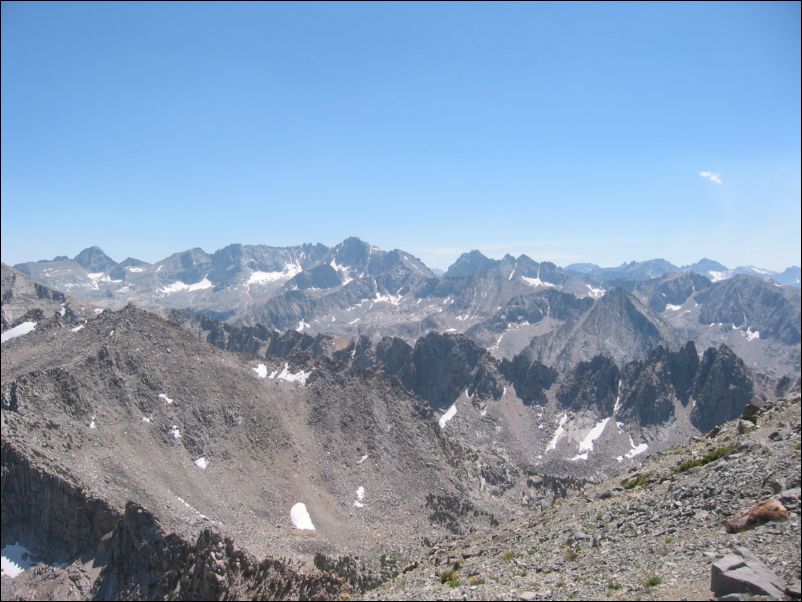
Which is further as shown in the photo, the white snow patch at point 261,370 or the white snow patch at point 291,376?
the white snow patch at point 291,376

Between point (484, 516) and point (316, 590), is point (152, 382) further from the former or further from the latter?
point (316, 590)

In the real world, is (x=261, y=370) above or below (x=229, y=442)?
above

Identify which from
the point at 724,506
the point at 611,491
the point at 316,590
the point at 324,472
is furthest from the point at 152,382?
the point at 724,506

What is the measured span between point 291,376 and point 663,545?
15453cm

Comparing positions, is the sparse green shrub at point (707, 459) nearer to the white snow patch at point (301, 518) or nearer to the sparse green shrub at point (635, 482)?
the sparse green shrub at point (635, 482)

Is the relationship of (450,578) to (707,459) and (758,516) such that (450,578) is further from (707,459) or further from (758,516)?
(707,459)

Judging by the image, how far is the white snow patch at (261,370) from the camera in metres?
166

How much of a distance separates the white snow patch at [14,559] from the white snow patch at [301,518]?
176 ft

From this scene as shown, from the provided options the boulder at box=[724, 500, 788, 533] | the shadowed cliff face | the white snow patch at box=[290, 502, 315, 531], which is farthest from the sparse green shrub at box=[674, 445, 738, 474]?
the white snow patch at box=[290, 502, 315, 531]

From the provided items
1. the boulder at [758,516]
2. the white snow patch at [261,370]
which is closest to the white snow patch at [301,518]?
the white snow patch at [261,370]

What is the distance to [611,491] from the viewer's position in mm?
42250

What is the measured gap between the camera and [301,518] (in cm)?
12400

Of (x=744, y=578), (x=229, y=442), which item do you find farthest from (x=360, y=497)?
(x=744, y=578)

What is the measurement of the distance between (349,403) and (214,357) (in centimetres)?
4422
